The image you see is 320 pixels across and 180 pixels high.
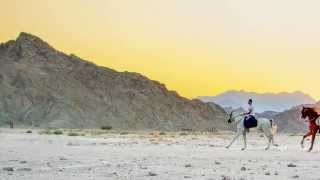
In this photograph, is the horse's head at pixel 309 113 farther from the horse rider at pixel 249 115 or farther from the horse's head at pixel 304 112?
the horse rider at pixel 249 115

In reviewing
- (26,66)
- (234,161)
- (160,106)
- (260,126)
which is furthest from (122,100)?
(234,161)

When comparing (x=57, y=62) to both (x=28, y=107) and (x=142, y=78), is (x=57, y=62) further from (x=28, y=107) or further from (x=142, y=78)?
(x=28, y=107)

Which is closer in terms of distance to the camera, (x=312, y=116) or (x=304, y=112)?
(x=304, y=112)

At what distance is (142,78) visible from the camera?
183875 mm

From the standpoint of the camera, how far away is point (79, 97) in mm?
156250

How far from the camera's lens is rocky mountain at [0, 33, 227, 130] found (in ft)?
468

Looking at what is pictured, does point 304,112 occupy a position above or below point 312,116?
above

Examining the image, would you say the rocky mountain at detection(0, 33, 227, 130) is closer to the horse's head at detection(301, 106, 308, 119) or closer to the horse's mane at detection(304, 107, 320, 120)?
the horse's mane at detection(304, 107, 320, 120)

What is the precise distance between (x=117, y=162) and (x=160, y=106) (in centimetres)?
14122

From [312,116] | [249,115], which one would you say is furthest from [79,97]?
[312,116]

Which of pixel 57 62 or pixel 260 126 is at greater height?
pixel 57 62

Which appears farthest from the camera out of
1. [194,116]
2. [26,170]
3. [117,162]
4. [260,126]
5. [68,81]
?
[194,116]

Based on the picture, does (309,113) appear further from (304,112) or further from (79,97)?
(79,97)

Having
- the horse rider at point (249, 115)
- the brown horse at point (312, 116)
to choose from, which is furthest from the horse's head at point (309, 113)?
the horse rider at point (249, 115)
